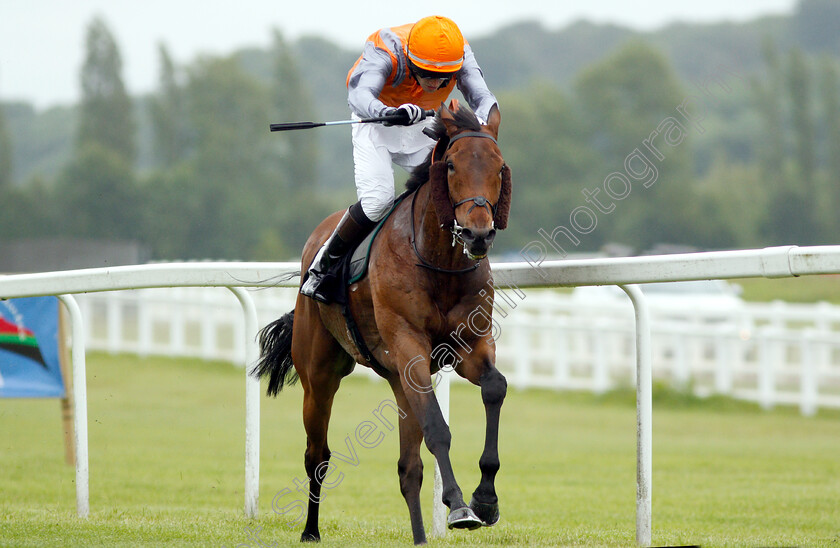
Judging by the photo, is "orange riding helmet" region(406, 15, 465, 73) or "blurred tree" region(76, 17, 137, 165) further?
"blurred tree" region(76, 17, 137, 165)

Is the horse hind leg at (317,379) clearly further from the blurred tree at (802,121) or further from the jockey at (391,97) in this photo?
the blurred tree at (802,121)

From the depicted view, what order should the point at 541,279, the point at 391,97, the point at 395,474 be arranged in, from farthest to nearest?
the point at 395,474
the point at 391,97
the point at 541,279

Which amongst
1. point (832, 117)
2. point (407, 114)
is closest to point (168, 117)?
point (832, 117)

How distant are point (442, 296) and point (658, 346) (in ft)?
34.1

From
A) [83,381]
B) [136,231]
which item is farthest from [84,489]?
[136,231]

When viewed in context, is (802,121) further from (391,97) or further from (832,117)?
(391,97)

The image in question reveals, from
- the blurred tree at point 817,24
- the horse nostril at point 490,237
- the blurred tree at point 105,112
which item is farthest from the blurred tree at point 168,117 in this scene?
the blurred tree at point 817,24

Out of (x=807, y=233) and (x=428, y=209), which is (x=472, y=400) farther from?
(x=807, y=233)

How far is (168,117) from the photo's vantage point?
177 ft

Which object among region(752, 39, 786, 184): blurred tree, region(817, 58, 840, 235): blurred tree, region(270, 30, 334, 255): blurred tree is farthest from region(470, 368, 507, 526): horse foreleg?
region(752, 39, 786, 184): blurred tree

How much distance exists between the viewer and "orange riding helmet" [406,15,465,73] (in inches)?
171

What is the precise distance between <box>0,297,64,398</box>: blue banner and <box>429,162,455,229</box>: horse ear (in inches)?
185

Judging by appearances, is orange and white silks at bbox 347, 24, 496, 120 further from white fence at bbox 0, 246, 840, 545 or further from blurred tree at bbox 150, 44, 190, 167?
blurred tree at bbox 150, 44, 190, 167

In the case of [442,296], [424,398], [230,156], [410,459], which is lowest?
[410,459]
